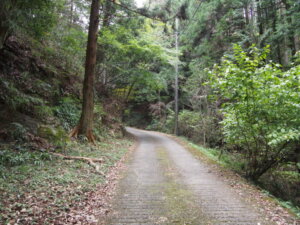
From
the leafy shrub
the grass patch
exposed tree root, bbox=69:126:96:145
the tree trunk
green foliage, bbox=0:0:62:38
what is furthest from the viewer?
the tree trunk

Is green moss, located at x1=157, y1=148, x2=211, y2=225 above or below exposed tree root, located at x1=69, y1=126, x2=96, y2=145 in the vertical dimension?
below

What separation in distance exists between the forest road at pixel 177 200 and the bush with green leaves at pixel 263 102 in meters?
1.79

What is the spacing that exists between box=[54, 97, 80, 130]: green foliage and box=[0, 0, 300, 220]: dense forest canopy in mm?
54

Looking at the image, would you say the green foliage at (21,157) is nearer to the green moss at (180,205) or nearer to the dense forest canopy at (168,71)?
the dense forest canopy at (168,71)

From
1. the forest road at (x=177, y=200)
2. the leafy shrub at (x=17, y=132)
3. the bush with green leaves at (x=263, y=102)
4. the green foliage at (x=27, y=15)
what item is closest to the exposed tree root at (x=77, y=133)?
the leafy shrub at (x=17, y=132)

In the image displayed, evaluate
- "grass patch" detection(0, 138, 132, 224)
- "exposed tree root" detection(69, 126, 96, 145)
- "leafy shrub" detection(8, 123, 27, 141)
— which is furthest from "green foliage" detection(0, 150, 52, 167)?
"exposed tree root" detection(69, 126, 96, 145)

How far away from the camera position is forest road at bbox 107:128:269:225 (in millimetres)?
3402

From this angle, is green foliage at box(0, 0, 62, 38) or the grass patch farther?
green foliage at box(0, 0, 62, 38)

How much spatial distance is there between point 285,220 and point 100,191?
3769 millimetres

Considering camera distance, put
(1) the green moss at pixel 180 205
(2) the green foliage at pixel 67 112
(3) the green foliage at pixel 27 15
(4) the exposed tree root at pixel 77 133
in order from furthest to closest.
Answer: (2) the green foliage at pixel 67 112
(4) the exposed tree root at pixel 77 133
(3) the green foliage at pixel 27 15
(1) the green moss at pixel 180 205

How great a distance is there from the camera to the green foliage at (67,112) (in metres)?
9.33

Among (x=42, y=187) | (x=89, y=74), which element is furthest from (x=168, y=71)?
(x=42, y=187)

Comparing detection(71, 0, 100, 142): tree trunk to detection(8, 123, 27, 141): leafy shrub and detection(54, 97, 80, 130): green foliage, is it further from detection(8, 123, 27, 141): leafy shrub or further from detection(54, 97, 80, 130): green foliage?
detection(8, 123, 27, 141): leafy shrub

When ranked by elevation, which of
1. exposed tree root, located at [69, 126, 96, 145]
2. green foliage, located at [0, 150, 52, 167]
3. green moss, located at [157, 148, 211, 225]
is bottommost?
green moss, located at [157, 148, 211, 225]
